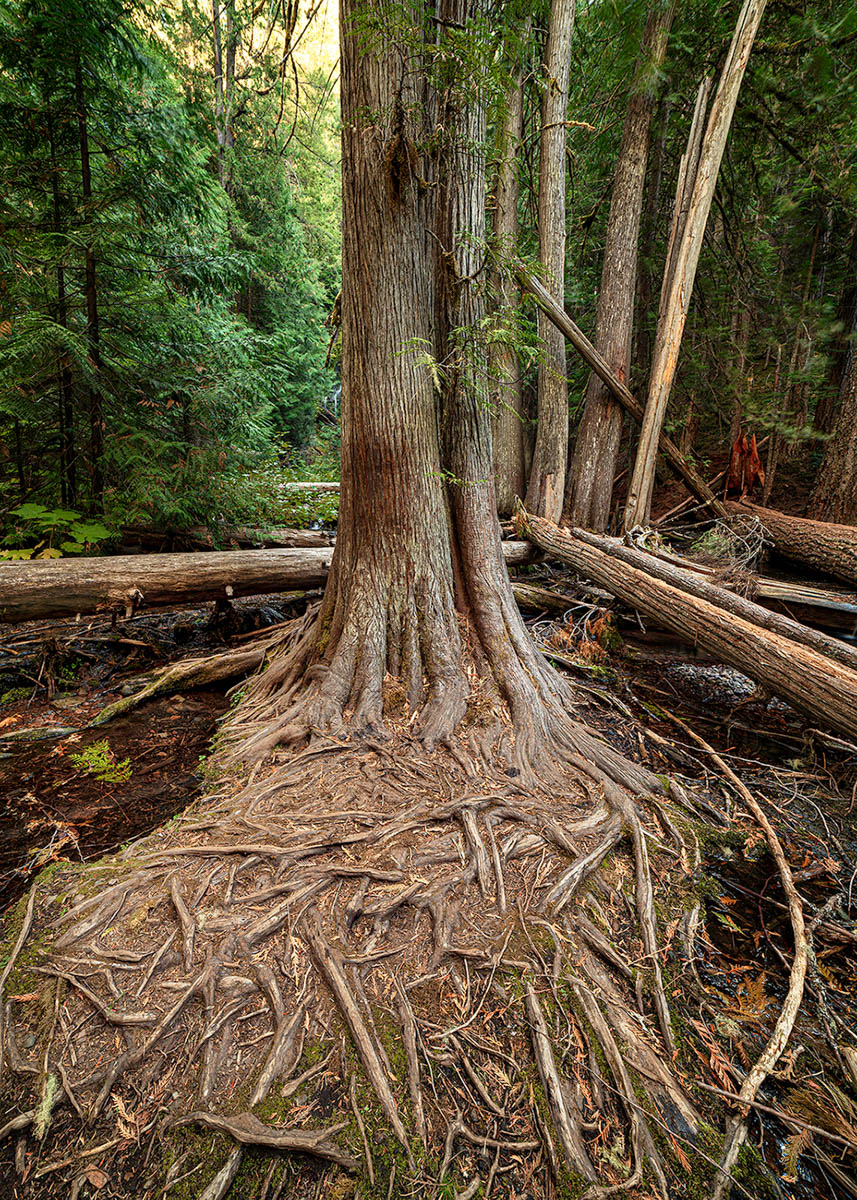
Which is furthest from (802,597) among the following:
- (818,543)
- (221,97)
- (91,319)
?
(221,97)

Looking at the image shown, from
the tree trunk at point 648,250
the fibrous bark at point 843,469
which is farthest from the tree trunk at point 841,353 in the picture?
the tree trunk at point 648,250

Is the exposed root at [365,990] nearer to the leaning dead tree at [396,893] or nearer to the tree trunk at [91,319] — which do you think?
the leaning dead tree at [396,893]

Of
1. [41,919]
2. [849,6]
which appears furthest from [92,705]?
[849,6]

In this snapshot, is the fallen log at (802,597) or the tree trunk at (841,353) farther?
the tree trunk at (841,353)

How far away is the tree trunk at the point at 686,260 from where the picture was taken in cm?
602

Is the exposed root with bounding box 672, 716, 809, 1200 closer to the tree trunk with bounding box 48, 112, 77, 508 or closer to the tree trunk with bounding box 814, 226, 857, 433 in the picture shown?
the tree trunk with bounding box 48, 112, 77, 508

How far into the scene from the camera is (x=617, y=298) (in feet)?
24.6

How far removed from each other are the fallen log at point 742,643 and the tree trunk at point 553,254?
2.67m

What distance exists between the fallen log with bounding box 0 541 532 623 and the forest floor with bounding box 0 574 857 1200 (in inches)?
18.1

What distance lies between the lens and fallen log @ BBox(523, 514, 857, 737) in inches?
119

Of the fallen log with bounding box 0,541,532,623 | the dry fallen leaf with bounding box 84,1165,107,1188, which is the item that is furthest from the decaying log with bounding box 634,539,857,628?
the dry fallen leaf with bounding box 84,1165,107,1188

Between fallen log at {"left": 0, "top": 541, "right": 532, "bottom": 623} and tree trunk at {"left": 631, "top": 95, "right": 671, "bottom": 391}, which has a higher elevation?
tree trunk at {"left": 631, "top": 95, "right": 671, "bottom": 391}

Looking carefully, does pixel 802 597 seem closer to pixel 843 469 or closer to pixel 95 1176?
pixel 843 469

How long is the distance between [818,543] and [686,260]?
4312 mm
